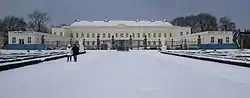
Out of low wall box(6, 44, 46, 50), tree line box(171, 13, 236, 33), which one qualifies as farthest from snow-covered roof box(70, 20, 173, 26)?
low wall box(6, 44, 46, 50)

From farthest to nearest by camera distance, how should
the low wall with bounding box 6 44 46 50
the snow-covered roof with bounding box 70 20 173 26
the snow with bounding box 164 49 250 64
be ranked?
the snow-covered roof with bounding box 70 20 173 26, the low wall with bounding box 6 44 46 50, the snow with bounding box 164 49 250 64

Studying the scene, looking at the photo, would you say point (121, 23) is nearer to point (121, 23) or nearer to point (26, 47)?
point (121, 23)

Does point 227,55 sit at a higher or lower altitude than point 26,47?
lower

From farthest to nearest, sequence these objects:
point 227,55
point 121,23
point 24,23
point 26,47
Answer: point 121,23
point 24,23
point 26,47
point 227,55

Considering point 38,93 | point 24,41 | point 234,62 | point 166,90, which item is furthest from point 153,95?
point 24,41

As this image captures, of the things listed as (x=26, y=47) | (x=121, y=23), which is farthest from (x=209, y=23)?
(x=26, y=47)

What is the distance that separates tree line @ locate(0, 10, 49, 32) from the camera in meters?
78.6

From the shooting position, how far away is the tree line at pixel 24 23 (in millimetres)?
78581

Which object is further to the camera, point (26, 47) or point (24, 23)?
point (24, 23)

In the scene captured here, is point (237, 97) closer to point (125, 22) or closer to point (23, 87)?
point (23, 87)

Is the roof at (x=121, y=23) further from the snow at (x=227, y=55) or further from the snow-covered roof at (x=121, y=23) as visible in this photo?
the snow at (x=227, y=55)

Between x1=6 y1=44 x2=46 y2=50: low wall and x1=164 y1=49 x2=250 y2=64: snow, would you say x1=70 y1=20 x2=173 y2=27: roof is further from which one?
x1=164 y1=49 x2=250 y2=64: snow

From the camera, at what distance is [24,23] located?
269ft

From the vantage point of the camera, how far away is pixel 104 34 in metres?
102
